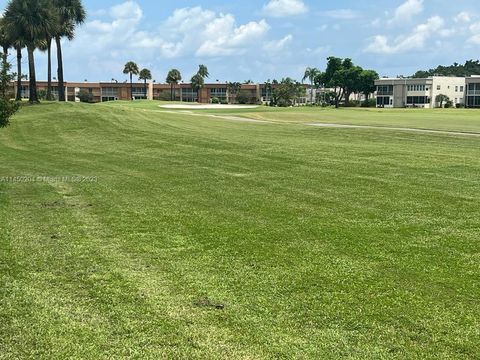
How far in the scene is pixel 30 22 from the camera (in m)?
51.5

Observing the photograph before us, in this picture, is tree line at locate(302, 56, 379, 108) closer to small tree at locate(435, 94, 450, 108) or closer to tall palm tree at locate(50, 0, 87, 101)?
A: small tree at locate(435, 94, 450, 108)

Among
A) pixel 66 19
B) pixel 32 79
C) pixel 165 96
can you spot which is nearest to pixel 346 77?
pixel 165 96

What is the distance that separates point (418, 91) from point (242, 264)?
150396 millimetres

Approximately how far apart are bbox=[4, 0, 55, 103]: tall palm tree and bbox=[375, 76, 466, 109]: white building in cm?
11340

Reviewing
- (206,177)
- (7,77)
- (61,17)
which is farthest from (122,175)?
(61,17)

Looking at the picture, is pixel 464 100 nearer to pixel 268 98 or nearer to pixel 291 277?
pixel 268 98

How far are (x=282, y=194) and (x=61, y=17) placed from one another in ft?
188

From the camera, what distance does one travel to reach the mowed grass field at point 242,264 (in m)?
4.96

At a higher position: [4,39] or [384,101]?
[4,39]

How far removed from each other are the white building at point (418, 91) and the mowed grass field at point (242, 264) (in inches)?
5464

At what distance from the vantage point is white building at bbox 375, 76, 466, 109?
146 m

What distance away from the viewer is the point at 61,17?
6209cm

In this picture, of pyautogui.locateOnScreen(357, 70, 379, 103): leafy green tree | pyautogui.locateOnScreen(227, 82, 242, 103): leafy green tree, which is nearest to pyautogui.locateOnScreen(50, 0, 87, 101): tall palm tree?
pyautogui.locateOnScreen(357, 70, 379, 103): leafy green tree

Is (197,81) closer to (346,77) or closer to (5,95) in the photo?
(346,77)
